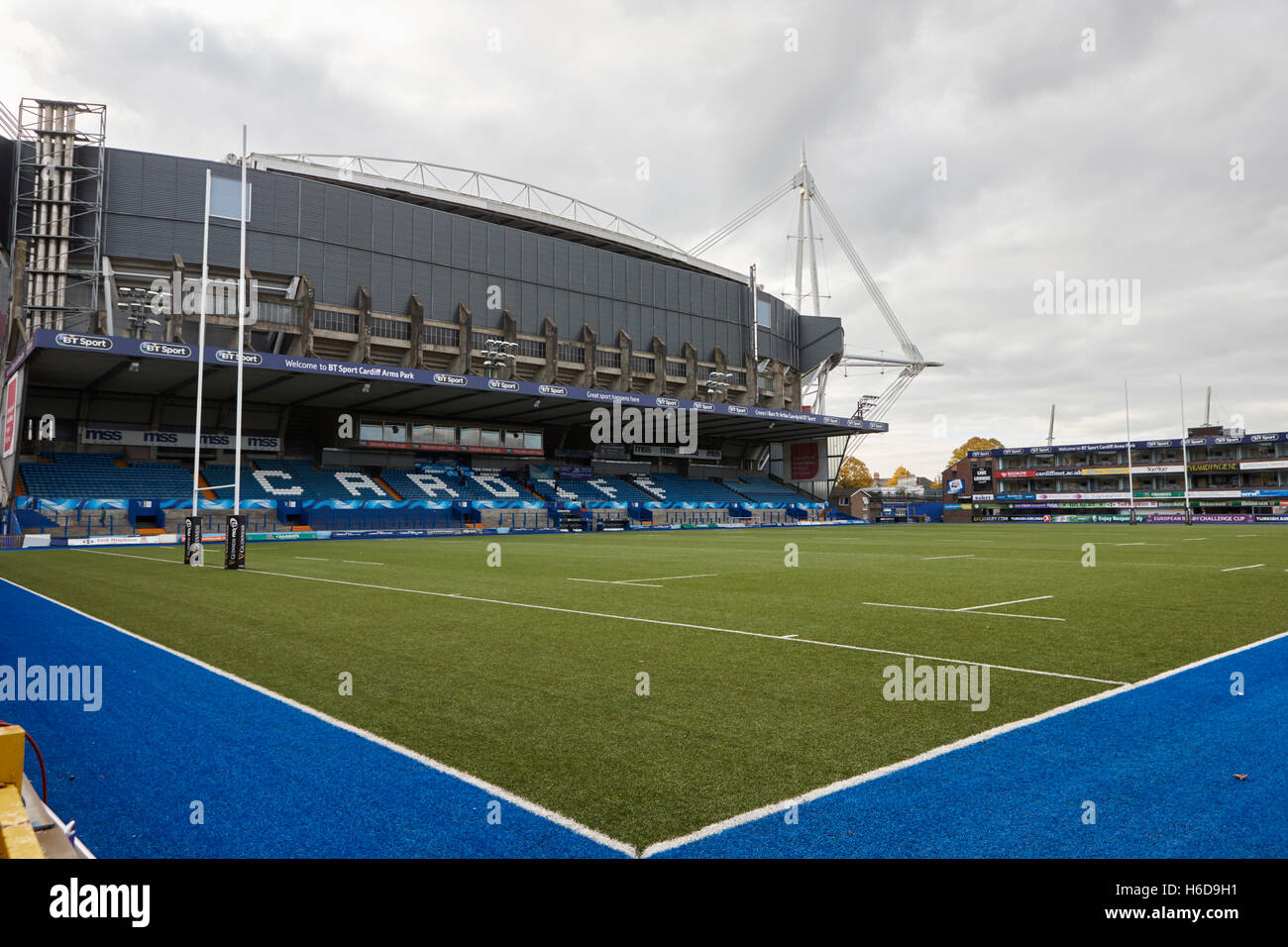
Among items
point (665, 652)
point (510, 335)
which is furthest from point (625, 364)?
point (665, 652)

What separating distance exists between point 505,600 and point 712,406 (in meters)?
45.4

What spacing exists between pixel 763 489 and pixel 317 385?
41.0m

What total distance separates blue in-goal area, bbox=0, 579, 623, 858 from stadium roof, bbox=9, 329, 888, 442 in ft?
114

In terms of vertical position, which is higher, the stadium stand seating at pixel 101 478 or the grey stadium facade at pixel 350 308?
the grey stadium facade at pixel 350 308

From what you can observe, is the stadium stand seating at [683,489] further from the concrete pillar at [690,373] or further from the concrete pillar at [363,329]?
the concrete pillar at [363,329]

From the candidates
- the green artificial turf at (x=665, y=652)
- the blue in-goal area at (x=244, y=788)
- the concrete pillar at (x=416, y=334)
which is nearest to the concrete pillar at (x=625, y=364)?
the concrete pillar at (x=416, y=334)

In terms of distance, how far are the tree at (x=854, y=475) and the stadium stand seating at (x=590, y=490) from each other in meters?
64.0

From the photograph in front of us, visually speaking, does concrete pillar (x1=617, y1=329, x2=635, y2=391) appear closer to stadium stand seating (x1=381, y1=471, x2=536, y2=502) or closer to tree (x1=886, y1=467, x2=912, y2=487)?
stadium stand seating (x1=381, y1=471, x2=536, y2=502)

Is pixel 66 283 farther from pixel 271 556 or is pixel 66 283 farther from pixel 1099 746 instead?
pixel 1099 746

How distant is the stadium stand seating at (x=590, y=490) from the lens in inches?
2203

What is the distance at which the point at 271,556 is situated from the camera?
23672mm

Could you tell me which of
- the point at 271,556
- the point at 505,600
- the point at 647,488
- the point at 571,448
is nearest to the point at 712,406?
the point at 647,488

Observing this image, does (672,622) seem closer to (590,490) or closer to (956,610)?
(956,610)

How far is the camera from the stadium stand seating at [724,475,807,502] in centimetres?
6825
